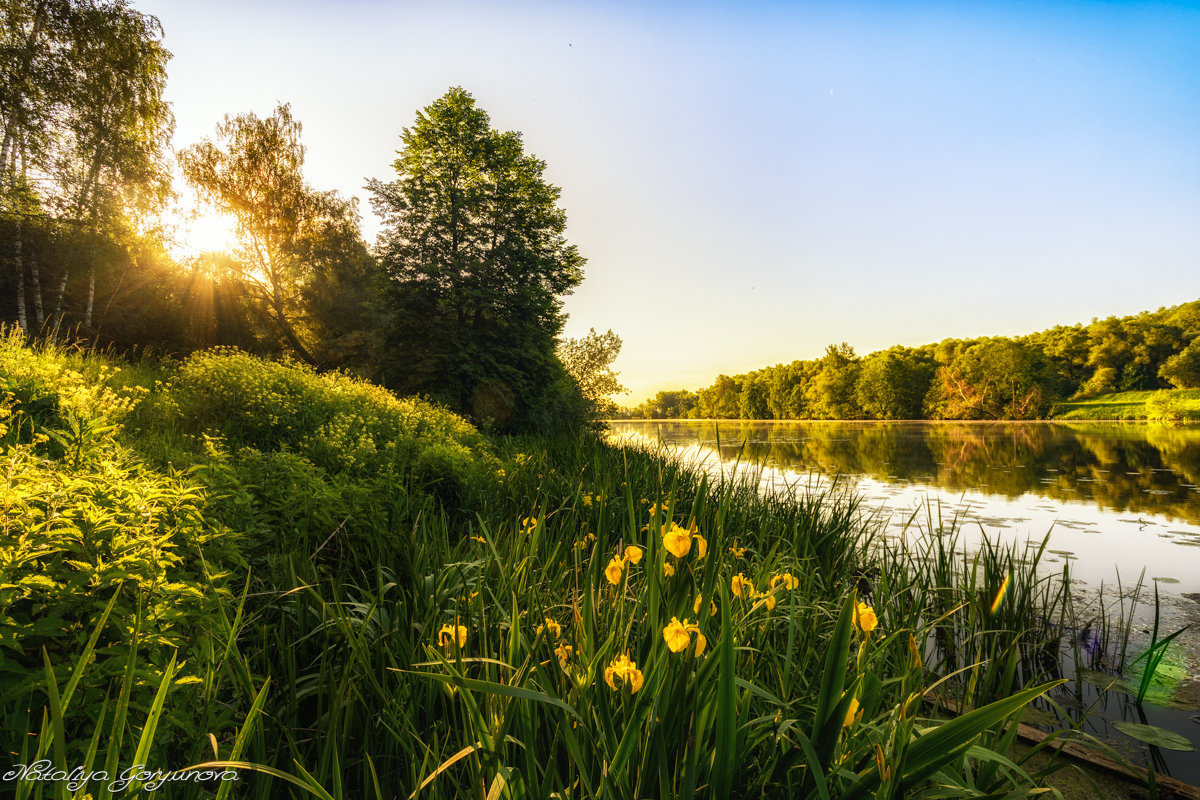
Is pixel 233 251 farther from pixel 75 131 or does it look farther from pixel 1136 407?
pixel 1136 407

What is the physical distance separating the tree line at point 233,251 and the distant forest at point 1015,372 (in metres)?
30.5

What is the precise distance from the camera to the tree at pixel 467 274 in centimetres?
1480

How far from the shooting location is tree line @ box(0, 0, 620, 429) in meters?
12.6

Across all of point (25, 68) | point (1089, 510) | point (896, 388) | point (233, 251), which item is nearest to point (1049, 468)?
point (1089, 510)

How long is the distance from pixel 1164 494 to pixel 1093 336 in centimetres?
6813

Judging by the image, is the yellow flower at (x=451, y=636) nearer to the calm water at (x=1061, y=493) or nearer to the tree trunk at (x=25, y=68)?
the calm water at (x=1061, y=493)

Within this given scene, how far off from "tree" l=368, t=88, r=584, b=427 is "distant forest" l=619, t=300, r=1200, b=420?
3040 cm

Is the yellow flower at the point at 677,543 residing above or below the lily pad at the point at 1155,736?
above

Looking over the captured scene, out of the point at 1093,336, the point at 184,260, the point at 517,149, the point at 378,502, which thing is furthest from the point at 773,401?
the point at 378,502

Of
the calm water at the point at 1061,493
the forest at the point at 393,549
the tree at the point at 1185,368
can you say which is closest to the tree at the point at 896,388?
the tree at the point at 1185,368

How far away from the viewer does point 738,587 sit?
1.24 m

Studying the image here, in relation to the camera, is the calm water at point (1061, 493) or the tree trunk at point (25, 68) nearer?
the calm water at point (1061, 493)

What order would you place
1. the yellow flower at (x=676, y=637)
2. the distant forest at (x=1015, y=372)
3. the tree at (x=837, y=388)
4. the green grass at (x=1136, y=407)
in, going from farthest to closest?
the tree at (x=837, y=388), the distant forest at (x=1015, y=372), the green grass at (x=1136, y=407), the yellow flower at (x=676, y=637)

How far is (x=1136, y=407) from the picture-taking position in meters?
46.0
